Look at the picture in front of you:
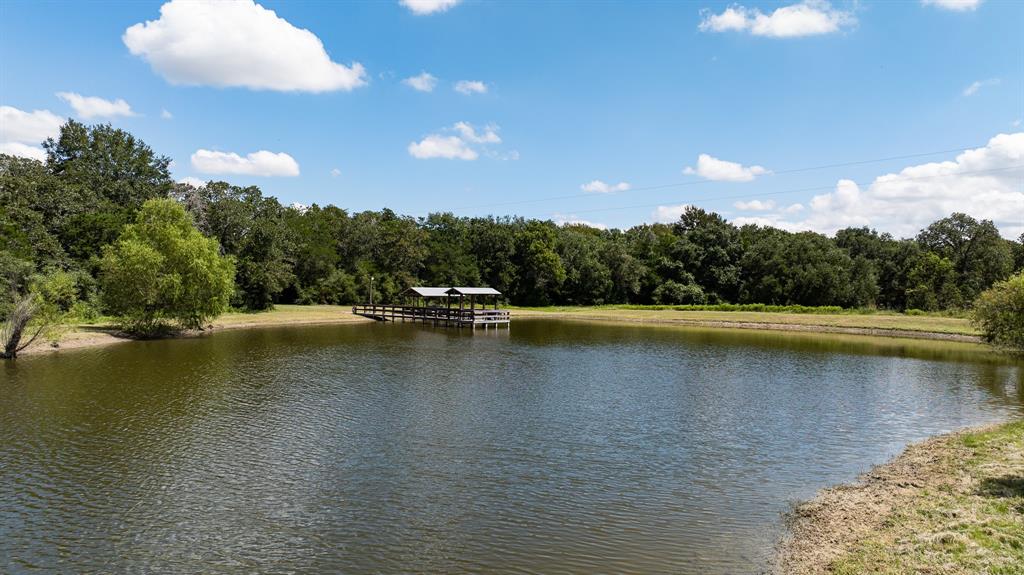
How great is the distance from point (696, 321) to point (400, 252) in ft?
153

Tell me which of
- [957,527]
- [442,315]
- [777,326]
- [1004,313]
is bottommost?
[957,527]

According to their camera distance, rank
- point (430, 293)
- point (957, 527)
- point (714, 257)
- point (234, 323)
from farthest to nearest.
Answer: point (714, 257), point (430, 293), point (234, 323), point (957, 527)

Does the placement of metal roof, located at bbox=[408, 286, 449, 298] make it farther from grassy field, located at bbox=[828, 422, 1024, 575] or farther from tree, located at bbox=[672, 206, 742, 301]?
grassy field, located at bbox=[828, 422, 1024, 575]

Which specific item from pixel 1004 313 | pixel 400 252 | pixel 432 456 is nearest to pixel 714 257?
pixel 400 252

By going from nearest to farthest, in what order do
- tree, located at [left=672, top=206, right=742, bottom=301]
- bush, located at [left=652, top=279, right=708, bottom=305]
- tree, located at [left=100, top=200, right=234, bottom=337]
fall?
1. tree, located at [left=100, top=200, right=234, bottom=337]
2. bush, located at [left=652, top=279, right=708, bottom=305]
3. tree, located at [left=672, top=206, right=742, bottom=301]

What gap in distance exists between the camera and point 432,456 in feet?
54.9

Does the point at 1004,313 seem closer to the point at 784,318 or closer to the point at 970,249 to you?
the point at 784,318

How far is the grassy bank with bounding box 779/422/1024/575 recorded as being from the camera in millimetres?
9531

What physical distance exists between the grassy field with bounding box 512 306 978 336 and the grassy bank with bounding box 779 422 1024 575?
151 ft

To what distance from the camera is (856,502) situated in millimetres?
12883

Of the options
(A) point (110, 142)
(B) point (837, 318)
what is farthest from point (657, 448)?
(A) point (110, 142)

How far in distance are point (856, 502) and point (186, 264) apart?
46.2 metres

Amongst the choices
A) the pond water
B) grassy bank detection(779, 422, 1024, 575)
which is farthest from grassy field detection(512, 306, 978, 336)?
grassy bank detection(779, 422, 1024, 575)

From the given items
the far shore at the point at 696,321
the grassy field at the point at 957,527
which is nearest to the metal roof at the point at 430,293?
the far shore at the point at 696,321
